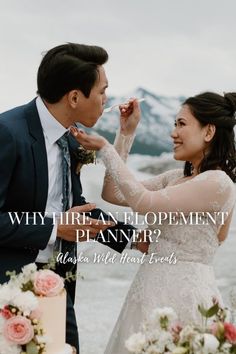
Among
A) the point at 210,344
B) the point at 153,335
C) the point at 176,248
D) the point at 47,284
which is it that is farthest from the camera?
the point at 176,248

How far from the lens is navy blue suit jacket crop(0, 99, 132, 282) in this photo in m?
3.12

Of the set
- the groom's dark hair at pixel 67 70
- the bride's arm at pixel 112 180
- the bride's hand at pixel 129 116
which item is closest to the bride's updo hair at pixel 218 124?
the bride's hand at pixel 129 116

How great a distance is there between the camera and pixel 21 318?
2.43m

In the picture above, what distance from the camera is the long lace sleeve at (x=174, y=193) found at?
3.33 meters

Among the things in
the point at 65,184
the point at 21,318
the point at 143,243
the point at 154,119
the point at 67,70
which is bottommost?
the point at 154,119

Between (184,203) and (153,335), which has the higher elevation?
(184,203)

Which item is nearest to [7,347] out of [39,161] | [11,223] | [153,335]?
[153,335]

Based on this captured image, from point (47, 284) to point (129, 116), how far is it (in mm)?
1445

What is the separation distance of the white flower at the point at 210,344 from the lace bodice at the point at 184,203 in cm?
130

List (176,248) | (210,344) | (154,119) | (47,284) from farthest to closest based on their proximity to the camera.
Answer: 1. (154,119)
2. (176,248)
3. (47,284)
4. (210,344)

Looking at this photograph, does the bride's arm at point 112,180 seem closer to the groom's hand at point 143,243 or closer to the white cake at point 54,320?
the groom's hand at point 143,243

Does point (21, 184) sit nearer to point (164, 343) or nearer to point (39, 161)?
point (39, 161)

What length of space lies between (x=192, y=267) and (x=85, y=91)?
3.28 feet

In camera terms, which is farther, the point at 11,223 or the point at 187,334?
the point at 11,223
